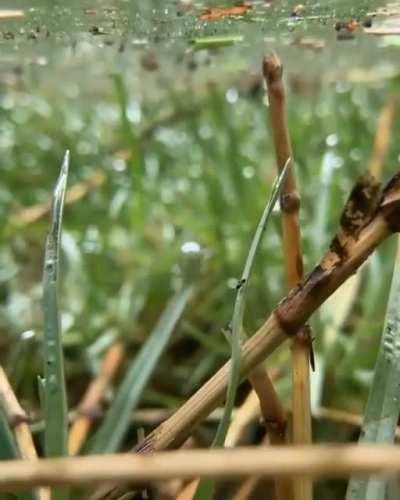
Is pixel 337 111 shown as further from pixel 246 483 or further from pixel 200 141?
pixel 246 483

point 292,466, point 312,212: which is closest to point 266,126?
point 312,212

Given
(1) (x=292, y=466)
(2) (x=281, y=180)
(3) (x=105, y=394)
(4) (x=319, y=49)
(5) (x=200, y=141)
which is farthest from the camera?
(5) (x=200, y=141)

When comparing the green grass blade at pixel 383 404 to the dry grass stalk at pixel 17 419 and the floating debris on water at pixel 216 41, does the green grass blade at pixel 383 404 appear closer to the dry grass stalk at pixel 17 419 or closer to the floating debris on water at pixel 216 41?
the dry grass stalk at pixel 17 419

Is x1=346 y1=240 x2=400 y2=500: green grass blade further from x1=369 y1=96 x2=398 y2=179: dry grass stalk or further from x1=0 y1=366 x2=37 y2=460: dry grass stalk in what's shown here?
x1=369 y1=96 x2=398 y2=179: dry grass stalk

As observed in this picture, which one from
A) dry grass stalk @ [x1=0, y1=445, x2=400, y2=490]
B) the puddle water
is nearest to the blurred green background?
the puddle water

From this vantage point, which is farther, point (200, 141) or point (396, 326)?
point (200, 141)

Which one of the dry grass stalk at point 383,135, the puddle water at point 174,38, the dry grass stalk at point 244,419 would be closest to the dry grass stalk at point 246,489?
the dry grass stalk at point 244,419
